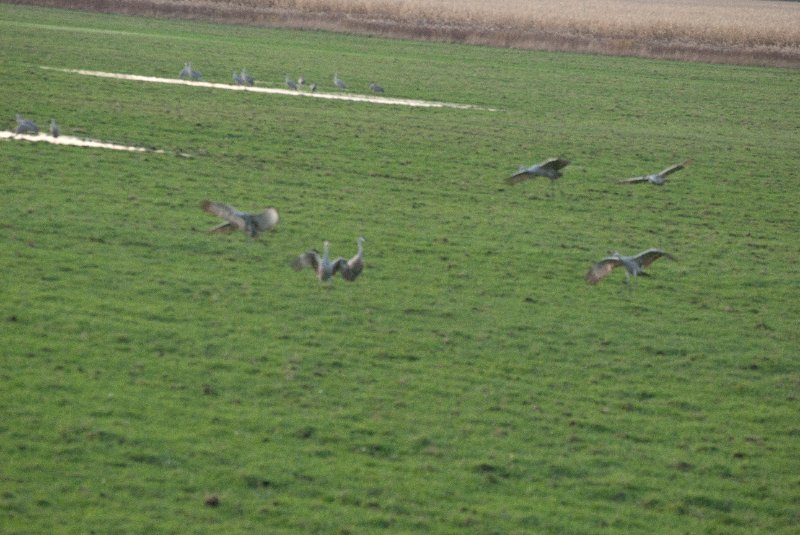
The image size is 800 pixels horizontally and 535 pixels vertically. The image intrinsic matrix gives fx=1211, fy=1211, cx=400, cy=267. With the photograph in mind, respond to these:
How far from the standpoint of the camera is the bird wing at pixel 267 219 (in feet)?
43.8

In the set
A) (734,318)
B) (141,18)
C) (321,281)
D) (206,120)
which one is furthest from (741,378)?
(141,18)

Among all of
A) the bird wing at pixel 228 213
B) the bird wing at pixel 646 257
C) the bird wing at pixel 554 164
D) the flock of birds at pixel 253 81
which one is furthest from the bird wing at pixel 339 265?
the flock of birds at pixel 253 81

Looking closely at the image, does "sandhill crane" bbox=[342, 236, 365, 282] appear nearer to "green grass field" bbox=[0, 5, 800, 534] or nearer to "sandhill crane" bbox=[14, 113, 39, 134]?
"green grass field" bbox=[0, 5, 800, 534]

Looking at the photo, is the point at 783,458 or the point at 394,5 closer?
the point at 783,458

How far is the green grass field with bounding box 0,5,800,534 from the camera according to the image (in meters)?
9.41

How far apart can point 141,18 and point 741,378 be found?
41.5m

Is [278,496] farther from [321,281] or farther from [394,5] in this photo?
[394,5]

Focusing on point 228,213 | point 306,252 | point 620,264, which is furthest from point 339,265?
point 620,264

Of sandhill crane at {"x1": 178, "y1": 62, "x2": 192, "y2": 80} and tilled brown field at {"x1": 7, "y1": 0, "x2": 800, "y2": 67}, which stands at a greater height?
tilled brown field at {"x1": 7, "y1": 0, "x2": 800, "y2": 67}

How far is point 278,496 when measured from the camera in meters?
9.14

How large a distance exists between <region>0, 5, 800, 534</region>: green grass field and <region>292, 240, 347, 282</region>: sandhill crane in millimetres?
391

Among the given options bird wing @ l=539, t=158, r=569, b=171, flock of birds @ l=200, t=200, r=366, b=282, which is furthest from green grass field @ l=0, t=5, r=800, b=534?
bird wing @ l=539, t=158, r=569, b=171

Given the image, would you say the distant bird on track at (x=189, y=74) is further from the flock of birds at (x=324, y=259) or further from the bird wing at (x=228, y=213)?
the bird wing at (x=228, y=213)

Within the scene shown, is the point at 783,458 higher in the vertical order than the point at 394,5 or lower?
lower
